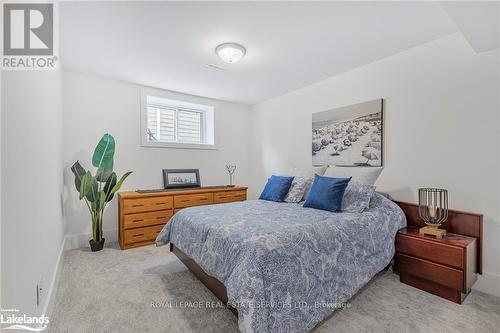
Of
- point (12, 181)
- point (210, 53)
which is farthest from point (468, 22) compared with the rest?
point (12, 181)

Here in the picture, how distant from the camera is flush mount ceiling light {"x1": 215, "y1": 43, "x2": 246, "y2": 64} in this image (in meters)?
2.47

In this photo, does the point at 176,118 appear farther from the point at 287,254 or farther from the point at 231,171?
the point at 287,254

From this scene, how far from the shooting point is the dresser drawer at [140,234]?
3.17m

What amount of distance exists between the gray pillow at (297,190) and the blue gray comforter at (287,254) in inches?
18.7

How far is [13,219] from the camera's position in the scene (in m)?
1.04

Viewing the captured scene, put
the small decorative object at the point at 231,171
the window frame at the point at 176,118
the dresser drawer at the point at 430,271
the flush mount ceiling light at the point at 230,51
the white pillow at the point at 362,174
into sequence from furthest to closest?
the small decorative object at the point at 231,171 < the window frame at the point at 176,118 < the white pillow at the point at 362,174 < the flush mount ceiling light at the point at 230,51 < the dresser drawer at the point at 430,271

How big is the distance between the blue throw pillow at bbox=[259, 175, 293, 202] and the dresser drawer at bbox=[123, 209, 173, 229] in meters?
1.50

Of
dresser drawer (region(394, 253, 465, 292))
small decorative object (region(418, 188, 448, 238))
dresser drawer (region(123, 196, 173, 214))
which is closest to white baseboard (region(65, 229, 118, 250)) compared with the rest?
dresser drawer (region(123, 196, 173, 214))

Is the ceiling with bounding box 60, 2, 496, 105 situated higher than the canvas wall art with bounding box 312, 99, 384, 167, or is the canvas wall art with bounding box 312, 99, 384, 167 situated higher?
the ceiling with bounding box 60, 2, 496, 105

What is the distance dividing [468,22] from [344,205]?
176 cm

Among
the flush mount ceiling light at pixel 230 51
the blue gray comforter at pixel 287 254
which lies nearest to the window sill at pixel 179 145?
the blue gray comforter at pixel 287 254

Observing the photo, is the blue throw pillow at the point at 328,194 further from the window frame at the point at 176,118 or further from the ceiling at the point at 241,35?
the window frame at the point at 176,118

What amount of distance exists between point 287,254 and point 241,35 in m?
2.07

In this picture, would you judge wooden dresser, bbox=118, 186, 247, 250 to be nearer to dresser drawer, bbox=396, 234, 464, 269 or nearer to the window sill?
the window sill
